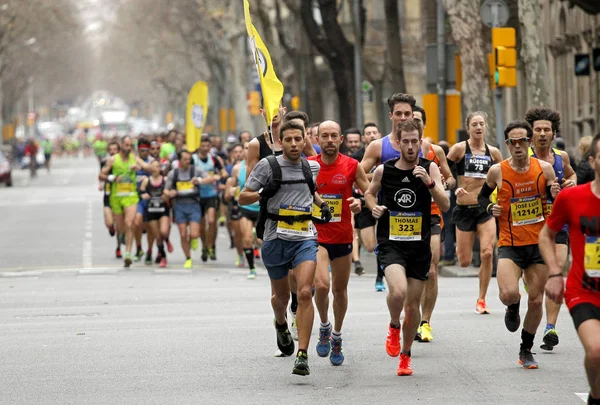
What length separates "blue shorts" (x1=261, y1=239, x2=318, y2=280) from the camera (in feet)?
34.3

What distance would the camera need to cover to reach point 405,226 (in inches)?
407

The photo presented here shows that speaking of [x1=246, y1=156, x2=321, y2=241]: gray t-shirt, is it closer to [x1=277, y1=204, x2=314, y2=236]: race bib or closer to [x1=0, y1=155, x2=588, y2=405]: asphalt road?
[x1=277, y1=204, x2=314, y2=236]: race bib

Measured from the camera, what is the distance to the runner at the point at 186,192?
21.2 metres

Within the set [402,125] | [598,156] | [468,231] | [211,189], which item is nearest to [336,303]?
[402,125]

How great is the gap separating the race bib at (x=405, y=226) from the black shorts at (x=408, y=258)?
0.06m

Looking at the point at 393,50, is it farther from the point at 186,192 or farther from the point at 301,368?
the point at 301,368

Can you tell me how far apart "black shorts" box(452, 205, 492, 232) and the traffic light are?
723 cm

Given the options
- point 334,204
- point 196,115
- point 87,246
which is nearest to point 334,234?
point 334,204

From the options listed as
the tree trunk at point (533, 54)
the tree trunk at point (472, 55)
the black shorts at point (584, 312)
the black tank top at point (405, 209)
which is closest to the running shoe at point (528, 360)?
the black tank top at point (405, 209)

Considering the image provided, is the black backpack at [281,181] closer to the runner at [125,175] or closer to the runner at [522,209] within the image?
the runner at [522,209]

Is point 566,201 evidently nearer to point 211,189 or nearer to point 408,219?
point 408,219

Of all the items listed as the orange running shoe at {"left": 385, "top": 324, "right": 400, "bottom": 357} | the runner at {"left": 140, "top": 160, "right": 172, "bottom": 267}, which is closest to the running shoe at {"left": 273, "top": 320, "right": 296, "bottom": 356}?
the orange running shoe at {"left": 385, "top": 324, "right": 400, "bottom": 357}

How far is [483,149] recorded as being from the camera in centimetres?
1375

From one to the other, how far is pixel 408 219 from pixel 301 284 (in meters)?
0.86
